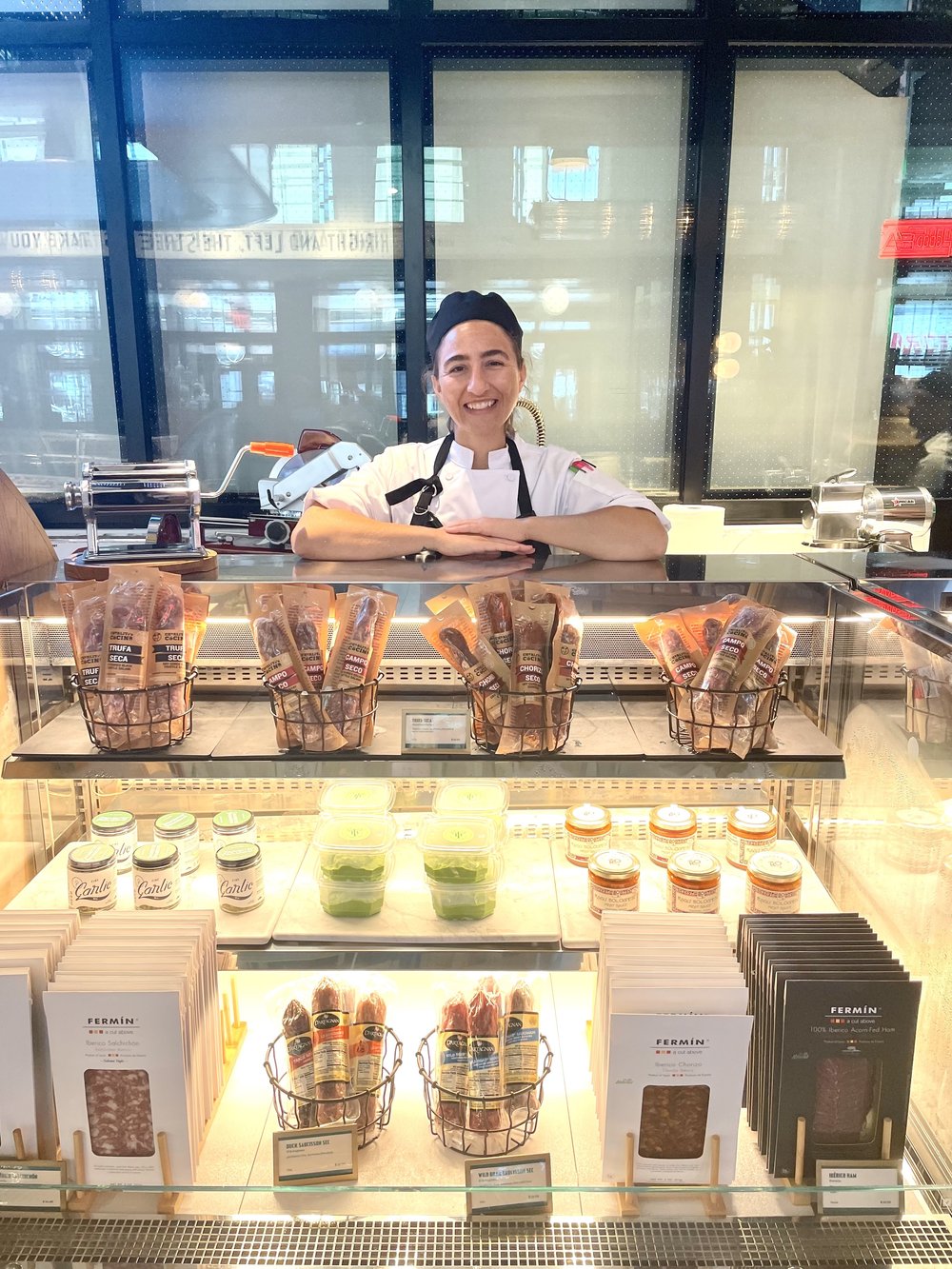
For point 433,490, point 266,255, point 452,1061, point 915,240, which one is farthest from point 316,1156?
point 915,240

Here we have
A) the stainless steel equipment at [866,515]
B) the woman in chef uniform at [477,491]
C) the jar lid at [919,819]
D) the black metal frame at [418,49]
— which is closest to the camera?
the jar lid at [919,819]

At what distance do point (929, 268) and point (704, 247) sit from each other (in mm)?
1058

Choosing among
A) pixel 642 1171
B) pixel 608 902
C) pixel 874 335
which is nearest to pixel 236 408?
pixel 874 335

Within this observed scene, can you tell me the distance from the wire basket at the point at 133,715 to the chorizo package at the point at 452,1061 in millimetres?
547

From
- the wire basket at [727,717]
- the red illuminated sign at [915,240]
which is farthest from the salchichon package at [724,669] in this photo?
the red illuminated sign at [915,240]

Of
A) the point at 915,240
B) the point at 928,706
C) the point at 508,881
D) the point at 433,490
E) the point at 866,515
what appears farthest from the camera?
the point at 915,240

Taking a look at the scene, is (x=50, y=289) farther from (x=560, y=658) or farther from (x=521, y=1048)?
(x=521, y=1048)

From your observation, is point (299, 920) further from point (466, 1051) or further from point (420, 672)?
point (420, 672)

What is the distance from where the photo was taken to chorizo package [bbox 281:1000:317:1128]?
51.7 inches

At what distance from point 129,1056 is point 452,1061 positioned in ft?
1.41

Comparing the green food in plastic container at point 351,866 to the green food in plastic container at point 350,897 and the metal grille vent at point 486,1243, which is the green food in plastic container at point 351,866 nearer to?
the green food in plastic container at point 350,897

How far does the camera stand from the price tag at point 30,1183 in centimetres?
119

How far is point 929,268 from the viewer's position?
4.46 m

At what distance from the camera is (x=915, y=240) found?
4.44m
